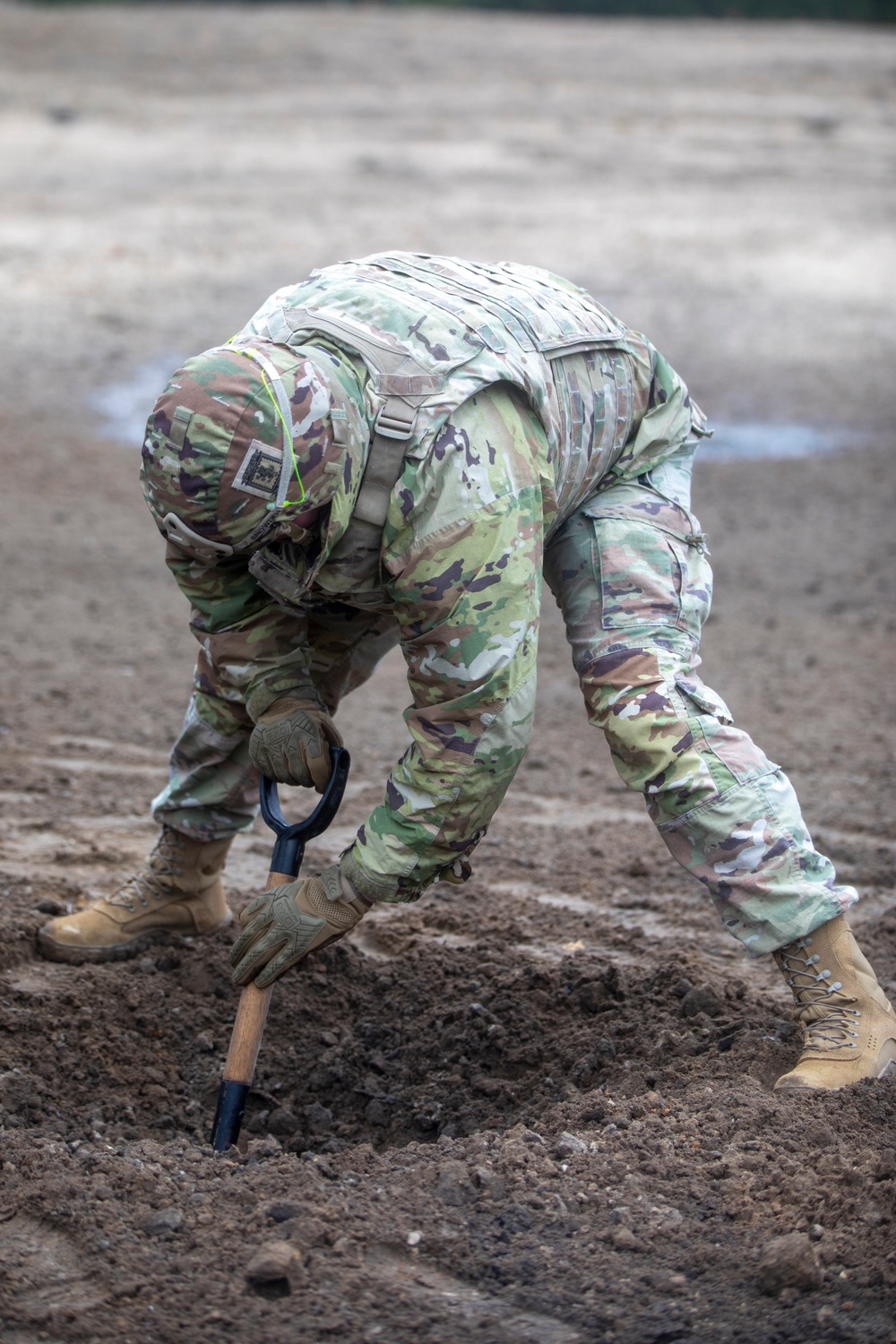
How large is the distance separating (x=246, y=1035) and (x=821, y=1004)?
3.93 ft

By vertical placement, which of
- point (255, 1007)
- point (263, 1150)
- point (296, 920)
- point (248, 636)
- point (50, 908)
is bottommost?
point (50, 908)

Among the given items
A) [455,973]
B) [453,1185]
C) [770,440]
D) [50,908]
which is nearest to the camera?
[453,1185]

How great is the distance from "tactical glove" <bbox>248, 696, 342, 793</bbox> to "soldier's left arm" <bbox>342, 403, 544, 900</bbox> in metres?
0.24

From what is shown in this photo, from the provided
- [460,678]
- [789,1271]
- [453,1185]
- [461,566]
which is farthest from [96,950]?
[789,1271]

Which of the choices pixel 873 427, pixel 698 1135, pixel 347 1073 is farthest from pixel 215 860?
pixel 873 427

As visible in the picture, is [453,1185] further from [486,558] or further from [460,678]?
[486,558]

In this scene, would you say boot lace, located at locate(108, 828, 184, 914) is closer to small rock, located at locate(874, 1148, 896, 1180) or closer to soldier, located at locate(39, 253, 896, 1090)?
soldier, located at locate(39, 253, 896, 1090)

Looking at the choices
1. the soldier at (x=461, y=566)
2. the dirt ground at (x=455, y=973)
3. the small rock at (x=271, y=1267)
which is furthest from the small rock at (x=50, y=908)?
the small rock at (x=271, y=1267)

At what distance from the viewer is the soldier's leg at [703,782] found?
2807mm

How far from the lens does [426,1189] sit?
2.57 meters

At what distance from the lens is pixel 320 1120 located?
3133 mm

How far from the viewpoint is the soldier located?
2.54m

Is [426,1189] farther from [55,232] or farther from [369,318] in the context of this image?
[55,232]

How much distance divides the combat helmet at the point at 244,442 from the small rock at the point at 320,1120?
53.1 inches
